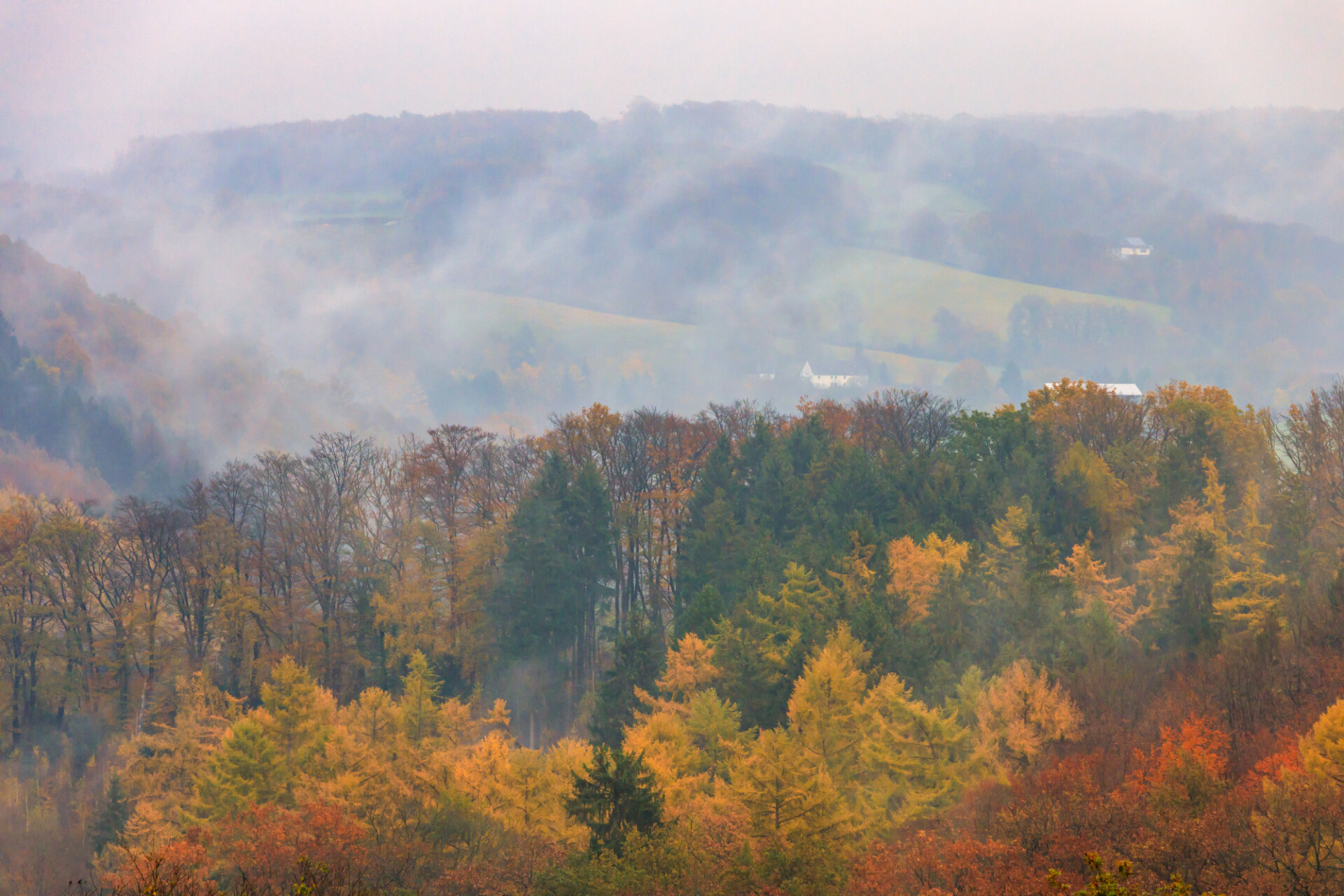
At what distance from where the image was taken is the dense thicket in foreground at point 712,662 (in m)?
35.1

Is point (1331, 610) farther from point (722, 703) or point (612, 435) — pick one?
point (612, 435)

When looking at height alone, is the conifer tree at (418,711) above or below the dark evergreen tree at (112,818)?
above

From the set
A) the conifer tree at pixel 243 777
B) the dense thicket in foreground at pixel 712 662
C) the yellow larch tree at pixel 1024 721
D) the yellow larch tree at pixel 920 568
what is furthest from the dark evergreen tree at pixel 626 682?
the yellow larch tree at pixel 1024 721

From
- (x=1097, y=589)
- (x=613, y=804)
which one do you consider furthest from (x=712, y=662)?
(x=1097, y=589)

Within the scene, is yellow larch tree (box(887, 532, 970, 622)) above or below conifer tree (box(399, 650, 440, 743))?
above

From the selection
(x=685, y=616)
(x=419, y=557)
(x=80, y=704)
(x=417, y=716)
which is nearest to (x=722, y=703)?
(x=685, y=616)

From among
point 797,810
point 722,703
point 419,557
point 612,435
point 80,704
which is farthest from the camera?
point 612,435

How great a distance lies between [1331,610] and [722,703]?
91.9 feet

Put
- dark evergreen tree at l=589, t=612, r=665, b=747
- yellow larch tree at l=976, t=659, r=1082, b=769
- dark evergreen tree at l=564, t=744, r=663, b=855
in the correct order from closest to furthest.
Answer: dark evergreen tree at l=564, t=744, r=663, b=855, yellow larch tree at l=976, t=659, r=1082, b=769, dark evergreen tree at l=589, t=612, r=665, b=747

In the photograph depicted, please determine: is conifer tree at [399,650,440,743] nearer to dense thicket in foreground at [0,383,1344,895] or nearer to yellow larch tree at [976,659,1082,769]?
dense thicket in foreground at [0,383,1344,895]

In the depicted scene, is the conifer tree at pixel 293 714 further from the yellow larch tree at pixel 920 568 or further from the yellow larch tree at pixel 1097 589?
the yellow larch tree at pixel 1097 589

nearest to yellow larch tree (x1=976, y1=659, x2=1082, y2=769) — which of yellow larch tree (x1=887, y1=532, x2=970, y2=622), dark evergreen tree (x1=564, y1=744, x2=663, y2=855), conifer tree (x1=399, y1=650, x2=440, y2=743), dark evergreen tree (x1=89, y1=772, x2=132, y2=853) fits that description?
dark evergreen tree (x1=564, y1=744, x2=663, y2=855)

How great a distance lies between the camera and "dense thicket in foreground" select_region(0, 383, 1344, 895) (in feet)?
115

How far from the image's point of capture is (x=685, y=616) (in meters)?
63.8
